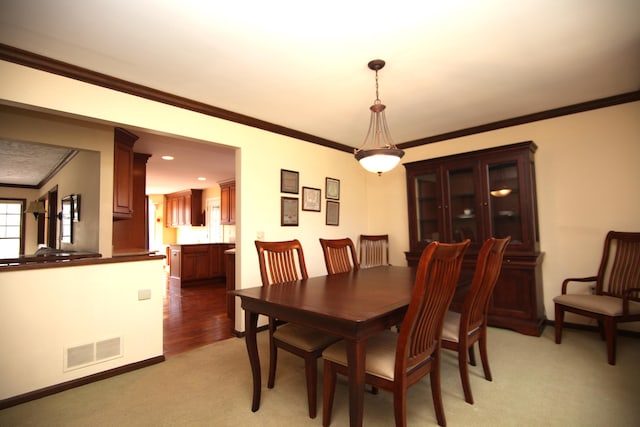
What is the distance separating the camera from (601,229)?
10.3ft

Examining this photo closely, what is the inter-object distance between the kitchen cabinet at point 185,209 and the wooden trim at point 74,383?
587 centimetres

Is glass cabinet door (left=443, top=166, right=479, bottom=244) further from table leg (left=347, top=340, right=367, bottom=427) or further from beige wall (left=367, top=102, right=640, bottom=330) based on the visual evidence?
→ table leg (left=347, top=340, right=367, bottom=427)

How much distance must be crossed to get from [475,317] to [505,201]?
6.14 feet

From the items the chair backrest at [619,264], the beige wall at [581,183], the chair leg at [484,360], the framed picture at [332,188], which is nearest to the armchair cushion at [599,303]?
the chair backrest at [619,264]

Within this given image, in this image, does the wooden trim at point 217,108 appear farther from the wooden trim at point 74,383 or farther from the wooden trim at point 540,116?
the wooden trim at point 74,383

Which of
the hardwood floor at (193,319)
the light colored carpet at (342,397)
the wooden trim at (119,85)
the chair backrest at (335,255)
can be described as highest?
the wooden trim at (119,85)

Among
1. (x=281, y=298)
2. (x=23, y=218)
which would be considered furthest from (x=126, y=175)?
(x=23, y=218)

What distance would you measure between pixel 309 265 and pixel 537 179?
2.84 metres

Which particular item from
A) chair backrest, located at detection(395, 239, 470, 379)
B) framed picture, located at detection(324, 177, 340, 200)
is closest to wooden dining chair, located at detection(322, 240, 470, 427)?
chair backrest, located at detection(395, 239, 470, 379)

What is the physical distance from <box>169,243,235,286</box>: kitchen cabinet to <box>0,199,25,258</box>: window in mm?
3841

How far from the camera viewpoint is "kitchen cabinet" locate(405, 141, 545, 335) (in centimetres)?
316

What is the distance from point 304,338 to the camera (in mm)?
1893

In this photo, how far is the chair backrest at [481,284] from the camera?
6.06 feet

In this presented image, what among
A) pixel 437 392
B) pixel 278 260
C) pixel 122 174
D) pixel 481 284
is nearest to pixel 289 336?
pixel 278 260
